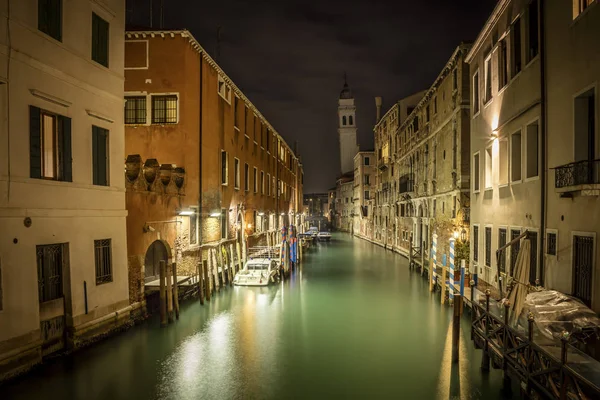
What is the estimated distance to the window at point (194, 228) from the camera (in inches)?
587

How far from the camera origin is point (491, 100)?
1287 cm

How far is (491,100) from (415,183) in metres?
12.9

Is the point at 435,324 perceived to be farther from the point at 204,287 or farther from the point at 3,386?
the point at 3,386

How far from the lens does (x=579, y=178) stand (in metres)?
7.29

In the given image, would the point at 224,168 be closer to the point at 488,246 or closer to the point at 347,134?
the point at 488,246

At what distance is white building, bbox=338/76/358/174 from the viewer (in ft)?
227

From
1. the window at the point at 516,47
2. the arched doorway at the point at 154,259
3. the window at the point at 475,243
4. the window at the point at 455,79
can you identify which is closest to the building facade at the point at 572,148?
the window at the point at 516,47

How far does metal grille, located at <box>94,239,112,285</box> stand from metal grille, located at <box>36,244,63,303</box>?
1018mm

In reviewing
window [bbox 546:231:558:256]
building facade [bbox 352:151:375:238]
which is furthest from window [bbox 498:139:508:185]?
building facade [bbox 352:151:375:238]

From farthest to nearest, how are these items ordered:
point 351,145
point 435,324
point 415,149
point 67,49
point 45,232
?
point 351,145 → point 415,149 → point 435,324 → point 67,49 → point 45,232

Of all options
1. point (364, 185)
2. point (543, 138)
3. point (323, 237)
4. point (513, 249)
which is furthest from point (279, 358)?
point (364, 185)

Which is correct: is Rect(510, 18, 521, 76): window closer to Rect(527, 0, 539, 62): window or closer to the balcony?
Rect(527, 0, 539, 62): window

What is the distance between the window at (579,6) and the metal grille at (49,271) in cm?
1068

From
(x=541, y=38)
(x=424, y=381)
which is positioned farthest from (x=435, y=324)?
(x=541, y=38)
